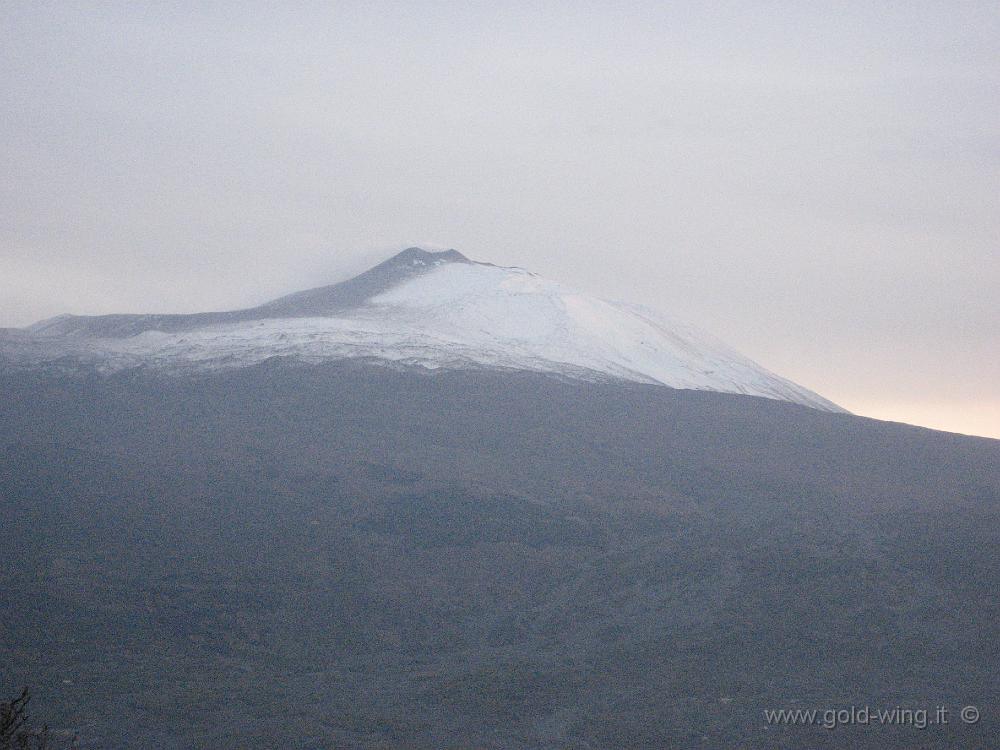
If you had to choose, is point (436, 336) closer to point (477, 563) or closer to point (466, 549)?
point (466, 549)

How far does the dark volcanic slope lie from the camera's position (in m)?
26.8

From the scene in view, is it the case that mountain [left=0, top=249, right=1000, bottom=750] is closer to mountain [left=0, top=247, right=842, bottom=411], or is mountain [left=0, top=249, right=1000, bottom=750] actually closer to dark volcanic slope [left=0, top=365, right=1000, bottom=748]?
dark volcanic slope [left=0, top=365, right=1000, bottom=748]

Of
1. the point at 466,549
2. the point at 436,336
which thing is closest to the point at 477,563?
the point at 466,549

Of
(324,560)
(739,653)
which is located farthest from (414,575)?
(739,653)

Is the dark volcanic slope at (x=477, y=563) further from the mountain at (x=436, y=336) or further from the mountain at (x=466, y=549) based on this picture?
the mountain at (x=436, y=336)

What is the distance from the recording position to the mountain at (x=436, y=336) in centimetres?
6178

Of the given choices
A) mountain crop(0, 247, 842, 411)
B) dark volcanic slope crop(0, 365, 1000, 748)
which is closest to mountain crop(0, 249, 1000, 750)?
dark volcanic slope crop(0, 365, 1000, 748)

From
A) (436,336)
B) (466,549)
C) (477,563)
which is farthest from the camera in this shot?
(436,336)

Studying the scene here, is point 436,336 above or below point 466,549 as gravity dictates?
above

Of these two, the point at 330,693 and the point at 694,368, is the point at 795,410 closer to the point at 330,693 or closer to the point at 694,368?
the point at 694,368

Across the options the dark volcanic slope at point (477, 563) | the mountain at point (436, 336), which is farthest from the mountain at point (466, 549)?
the mountain at point (436, 336)

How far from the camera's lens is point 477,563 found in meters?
39.3

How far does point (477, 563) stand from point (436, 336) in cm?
2800

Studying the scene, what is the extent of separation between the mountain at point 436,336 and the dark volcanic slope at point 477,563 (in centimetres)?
339
